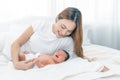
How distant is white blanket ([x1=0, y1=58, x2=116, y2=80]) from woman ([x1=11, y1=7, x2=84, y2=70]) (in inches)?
10.1

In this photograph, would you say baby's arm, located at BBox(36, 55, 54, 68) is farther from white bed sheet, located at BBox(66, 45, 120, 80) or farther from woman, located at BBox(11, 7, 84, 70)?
white bed sheet, located at BBox(66, 45, 120, 80)

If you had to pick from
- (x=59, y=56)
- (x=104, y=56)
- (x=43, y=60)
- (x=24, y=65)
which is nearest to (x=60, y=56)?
(x=59, y=56)

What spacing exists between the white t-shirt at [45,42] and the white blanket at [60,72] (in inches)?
9.8

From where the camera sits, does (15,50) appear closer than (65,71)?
No

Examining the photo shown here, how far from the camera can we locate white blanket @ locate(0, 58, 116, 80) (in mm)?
1374

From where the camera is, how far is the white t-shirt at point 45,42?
180 cm

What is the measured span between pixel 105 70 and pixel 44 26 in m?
0.57

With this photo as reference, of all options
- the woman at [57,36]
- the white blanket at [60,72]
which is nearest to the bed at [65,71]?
the white blanket at [60,72]

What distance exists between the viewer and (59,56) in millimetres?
1688

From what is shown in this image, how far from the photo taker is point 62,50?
5.65ft

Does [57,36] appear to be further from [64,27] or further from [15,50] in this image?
[15,50]

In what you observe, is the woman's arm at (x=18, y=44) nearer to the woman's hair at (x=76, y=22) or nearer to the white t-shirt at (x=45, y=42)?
the white t-shirt at (x=45, y=42)

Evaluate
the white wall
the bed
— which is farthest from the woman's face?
the white wall

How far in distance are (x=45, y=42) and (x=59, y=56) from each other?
0.59 ft
